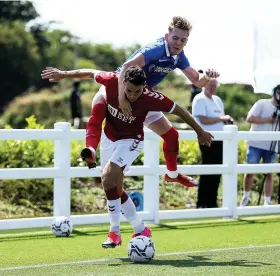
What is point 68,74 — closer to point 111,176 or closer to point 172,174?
point 111,176

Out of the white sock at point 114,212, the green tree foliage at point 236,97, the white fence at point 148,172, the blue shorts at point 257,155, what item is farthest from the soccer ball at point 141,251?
the green tree foliage at point 236,97

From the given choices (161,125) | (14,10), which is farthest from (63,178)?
(14,10)

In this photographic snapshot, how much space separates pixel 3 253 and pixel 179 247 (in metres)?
2.00

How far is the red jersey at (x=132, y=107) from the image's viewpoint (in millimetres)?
10359

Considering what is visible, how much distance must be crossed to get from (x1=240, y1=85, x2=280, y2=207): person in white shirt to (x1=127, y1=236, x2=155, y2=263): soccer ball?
631 cm

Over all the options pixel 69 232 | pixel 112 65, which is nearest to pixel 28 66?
pixel 112 65

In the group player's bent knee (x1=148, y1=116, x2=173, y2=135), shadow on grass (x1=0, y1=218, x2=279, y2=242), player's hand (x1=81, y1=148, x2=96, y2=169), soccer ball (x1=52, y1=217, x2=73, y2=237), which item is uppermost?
player's bent knee (x1=148, y1=116, x2=173, y2=135)

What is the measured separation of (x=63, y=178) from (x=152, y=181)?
5.13 ft

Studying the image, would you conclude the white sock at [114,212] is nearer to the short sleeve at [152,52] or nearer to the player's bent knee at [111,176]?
the player's bent knee at [111,176]

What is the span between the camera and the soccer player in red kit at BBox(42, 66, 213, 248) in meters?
10.3

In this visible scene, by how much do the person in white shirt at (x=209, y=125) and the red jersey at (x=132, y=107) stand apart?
478 centimetres

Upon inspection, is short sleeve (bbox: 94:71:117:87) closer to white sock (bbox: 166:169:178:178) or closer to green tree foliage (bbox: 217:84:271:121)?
white sock (bbox: 166:169:178:178)

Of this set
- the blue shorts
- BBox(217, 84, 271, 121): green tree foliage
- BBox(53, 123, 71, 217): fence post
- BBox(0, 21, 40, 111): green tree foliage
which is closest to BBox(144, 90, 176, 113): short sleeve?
BBox(53, 123, 71, 217): fence post

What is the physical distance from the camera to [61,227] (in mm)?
12508
